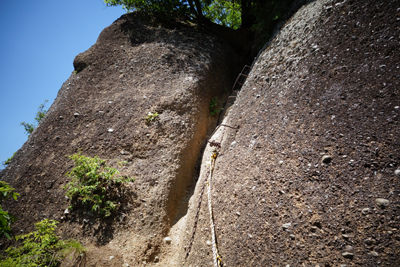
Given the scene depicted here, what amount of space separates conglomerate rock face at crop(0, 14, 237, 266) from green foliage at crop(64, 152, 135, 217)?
244mm

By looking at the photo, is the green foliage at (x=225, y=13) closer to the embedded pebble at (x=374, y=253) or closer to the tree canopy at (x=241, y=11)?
the tree canopy at (x=241, y=11)

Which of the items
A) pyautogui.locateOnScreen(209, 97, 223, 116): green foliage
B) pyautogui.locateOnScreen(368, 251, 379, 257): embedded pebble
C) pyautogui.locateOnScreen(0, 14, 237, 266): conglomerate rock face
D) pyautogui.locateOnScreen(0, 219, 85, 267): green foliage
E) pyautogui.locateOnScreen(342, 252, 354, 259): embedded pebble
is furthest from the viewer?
pyautogui.locateOnScreen(209, 97, 223, 116): green foliage

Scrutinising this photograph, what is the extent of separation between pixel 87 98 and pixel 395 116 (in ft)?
23.7

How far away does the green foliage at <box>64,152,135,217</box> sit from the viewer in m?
3.72

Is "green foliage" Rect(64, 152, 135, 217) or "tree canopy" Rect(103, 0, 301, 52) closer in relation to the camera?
"green foliage" Rect(64, 152, 135, 217)

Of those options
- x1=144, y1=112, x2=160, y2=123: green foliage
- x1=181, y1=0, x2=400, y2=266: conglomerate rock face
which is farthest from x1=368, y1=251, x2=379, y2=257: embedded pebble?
x1=144, y1=112, x2=160, y2=123: green foliage

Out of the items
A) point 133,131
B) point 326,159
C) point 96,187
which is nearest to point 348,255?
point 326,159

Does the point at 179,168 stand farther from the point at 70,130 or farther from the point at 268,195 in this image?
the point at 70,130

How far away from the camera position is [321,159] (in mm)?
2236

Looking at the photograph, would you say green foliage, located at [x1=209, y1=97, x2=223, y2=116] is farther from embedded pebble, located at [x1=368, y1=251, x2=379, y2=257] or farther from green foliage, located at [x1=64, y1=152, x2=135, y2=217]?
embedded pebble, located at [x1=368, y1=251, x2=379, y2=257]

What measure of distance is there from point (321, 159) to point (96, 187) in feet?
13.4

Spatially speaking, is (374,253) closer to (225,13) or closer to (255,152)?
(255,152)

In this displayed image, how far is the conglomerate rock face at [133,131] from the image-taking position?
3.70 metres

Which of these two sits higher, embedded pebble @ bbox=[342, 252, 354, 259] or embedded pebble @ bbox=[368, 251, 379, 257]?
embedded pebble @ bbox=[342, 252, 354, 259]
